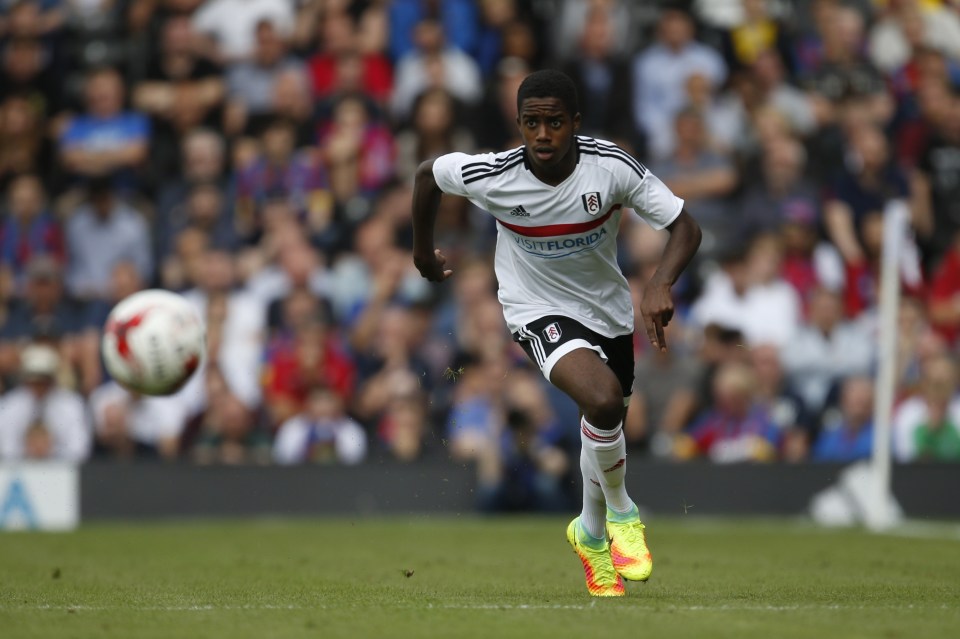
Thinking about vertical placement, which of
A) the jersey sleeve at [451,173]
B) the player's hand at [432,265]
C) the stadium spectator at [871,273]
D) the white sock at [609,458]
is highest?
the jersey sleeve at [451,173]

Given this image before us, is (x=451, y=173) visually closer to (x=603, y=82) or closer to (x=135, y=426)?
(x=135, y=426)

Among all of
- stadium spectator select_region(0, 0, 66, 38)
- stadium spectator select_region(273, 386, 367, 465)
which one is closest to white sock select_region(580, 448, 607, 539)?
stadium spectator select_region(273, 386, 367, 465)

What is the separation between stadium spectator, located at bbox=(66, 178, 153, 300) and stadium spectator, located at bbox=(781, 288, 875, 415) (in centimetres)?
712

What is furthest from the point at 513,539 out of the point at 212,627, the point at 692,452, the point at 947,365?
the point at 212,627

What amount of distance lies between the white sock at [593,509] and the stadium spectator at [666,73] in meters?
9.85

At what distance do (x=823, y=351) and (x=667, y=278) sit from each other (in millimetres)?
8296

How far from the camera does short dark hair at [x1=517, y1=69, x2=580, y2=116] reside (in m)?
7.97

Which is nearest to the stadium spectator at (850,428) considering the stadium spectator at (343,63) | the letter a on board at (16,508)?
the stadium spectator at (343,63)

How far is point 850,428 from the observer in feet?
49.6

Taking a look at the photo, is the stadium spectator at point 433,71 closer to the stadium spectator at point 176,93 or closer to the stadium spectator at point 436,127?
the stadium spectator at point 436,127

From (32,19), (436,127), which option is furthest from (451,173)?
(32,19)

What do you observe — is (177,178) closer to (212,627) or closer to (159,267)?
(159,267)

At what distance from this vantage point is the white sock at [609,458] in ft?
26.9

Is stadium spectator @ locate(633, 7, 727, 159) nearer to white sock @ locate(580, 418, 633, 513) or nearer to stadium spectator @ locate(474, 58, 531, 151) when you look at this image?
stadium spectator @ locate(474, 58, 531, 151)
